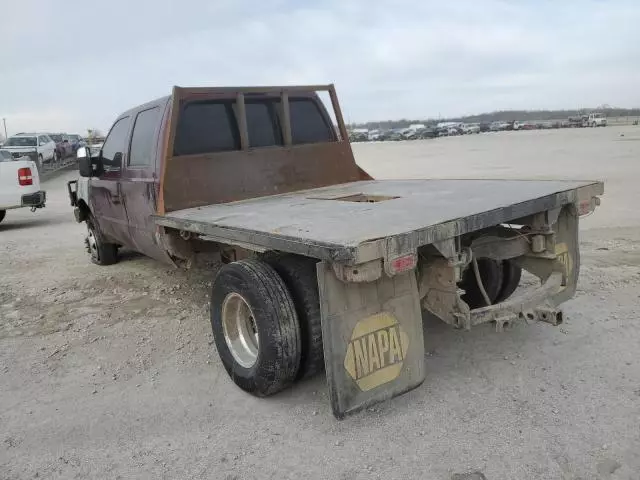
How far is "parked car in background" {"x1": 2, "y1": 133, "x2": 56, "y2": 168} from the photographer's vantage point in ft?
75.6

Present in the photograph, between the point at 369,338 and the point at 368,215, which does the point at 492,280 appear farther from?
the point at 369,338

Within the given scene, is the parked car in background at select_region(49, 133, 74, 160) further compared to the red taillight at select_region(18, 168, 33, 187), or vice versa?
the parked car in background at select_region(49, 133, 74, 160)

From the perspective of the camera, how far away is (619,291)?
5.32m

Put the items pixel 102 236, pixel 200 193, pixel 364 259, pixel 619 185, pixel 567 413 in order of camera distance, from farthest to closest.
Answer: pixel 619 185 < pixel 102 236 < pixel 200 193 < pixel 567 413 < pixel 364 259

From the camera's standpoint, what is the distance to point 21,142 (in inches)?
990

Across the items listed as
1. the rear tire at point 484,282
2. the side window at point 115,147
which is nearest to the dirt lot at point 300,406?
the rear tire at point 484,282

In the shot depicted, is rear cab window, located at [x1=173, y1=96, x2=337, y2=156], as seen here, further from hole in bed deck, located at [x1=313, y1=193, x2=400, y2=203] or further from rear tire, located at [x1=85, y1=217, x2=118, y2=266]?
rear tire, located at [x1=85, y1=217, x2=118, y2=266]

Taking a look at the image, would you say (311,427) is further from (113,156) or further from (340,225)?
(113,156)

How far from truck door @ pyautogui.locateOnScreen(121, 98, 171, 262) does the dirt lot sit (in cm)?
74

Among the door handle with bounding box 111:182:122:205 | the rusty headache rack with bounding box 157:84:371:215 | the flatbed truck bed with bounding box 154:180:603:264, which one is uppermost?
the rusty headache rack with bounding box 157:84:371:215

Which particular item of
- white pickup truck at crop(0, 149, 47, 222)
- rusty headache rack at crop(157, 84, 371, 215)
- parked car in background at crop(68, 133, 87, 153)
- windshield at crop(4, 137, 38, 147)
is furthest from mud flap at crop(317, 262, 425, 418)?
parked car in background at crop(68, 133, 87, 153)

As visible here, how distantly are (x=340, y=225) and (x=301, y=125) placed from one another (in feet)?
9.50

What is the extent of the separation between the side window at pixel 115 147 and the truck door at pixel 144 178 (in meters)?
0.26

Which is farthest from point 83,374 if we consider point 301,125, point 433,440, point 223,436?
point 301,125
